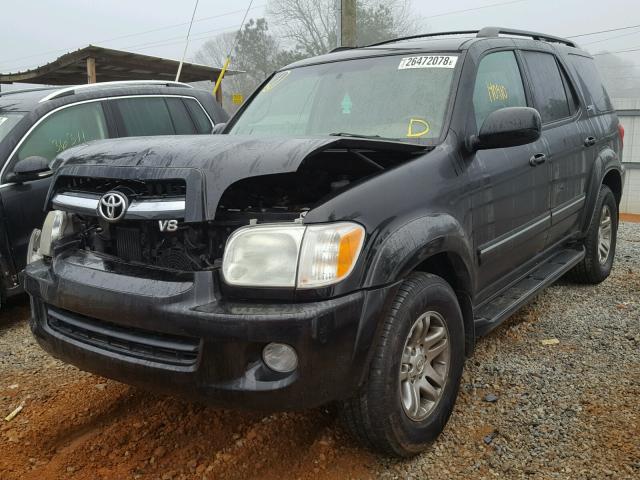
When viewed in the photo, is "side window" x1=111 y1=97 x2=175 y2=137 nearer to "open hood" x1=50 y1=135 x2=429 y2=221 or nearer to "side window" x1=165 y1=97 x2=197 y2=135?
"side window" x1=165 y1=97 x2=197 y2=135

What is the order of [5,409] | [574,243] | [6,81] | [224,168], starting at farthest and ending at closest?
[6,81] < [574,243] < [5,409] < [224,168]

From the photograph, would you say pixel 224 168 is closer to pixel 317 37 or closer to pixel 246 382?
pixel 246 382

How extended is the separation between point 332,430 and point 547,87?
2.82 meters

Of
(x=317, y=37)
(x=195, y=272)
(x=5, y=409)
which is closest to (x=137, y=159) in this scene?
(x=195, y=272)

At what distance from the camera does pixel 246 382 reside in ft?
6.72

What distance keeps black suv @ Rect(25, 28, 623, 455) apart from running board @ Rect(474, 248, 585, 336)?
26 mm

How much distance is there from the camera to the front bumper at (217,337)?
1997 mm

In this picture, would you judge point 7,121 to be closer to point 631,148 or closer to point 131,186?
point 131,186

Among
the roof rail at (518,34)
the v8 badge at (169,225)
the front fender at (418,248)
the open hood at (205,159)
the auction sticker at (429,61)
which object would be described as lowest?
the front fender at (418,248)

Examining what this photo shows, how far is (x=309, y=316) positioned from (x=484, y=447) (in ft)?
3.98

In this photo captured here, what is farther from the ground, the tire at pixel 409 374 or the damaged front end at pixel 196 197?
the damaged front end at pixel 196 197

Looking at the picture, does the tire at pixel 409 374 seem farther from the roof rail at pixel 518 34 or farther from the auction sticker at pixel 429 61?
the roof rail at pixel 518 34

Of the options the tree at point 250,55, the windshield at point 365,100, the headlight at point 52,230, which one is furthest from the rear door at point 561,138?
the tree at point 250,55

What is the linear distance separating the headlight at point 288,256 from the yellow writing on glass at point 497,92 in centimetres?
171
